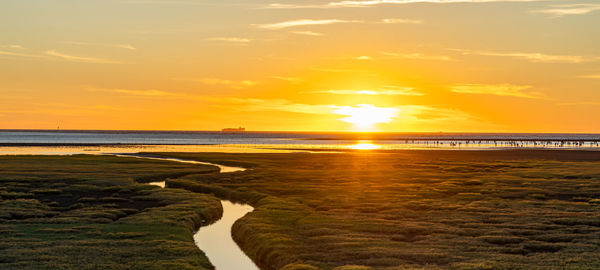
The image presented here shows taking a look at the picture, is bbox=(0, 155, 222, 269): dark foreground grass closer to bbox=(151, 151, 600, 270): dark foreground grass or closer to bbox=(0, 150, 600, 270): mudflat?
bbox=(0, 150, 600, 270): mudflat

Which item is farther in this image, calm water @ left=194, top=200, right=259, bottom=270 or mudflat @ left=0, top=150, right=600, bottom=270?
calm water @ left=194, top=200, right=259, bottom=270

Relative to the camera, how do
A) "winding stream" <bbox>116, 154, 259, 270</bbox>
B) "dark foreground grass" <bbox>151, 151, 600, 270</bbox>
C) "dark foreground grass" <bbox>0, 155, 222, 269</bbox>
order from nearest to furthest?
"dark foreground grass" <bbox>0, 155, 222, 269</bbox>
"dark foreground grass" <bbox>151, 151, 600, 270</bbox>
"winding stream" <bbox>116, 154, 259, 270</bbox>

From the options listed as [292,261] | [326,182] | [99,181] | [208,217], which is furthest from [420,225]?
[99,181]

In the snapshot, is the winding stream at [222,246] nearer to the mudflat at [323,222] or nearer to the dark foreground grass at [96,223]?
the mudflat at [323,222]

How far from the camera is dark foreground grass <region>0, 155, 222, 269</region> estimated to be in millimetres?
24828

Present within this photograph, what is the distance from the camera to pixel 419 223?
33.8 m

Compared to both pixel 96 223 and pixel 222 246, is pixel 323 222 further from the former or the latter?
pixel 96 223

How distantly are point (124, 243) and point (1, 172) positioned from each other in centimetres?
4777

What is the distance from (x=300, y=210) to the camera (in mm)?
40375

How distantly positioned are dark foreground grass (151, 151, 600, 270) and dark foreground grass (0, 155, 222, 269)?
4.11m

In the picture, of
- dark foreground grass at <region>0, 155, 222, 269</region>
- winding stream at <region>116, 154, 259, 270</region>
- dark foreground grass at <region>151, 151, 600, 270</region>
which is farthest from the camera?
winding stream at <region>116, 154, 259, 270</region>

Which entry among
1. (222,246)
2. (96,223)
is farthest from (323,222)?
(96,223)

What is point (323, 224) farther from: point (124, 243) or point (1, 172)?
point (1, 172)

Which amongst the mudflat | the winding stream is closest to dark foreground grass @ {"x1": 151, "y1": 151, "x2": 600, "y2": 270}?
the mudflat
